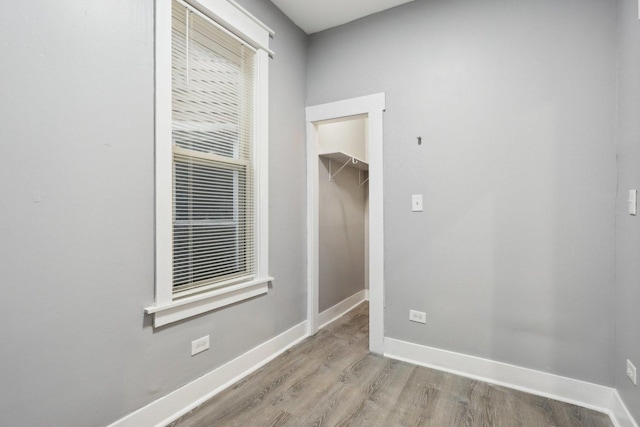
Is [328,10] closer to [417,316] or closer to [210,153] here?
[210,153]

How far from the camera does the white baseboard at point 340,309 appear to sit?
314 centimetres

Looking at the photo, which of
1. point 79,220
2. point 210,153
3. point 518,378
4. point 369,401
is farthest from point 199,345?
point 518,378

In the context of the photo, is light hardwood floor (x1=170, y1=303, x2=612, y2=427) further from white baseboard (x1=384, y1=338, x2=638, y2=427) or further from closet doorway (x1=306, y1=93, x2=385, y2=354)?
closet doorway (x1=306, y1=93, x2=385, y2=354)

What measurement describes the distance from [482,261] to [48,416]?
2.50m

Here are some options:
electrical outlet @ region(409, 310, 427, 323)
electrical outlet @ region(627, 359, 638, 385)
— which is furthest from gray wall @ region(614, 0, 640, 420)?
electrical outlet @ region(409, 310, 427, 323)

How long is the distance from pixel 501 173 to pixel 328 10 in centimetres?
188

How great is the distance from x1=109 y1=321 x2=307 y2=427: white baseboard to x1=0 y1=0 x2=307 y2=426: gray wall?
0.05m

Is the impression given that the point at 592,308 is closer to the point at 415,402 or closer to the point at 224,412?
the point at 415,402

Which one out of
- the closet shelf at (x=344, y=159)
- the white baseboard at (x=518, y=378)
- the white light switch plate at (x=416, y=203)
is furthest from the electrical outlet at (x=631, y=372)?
the closet shelf at (x=344, y=159)

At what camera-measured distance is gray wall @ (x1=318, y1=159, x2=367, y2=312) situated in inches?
123

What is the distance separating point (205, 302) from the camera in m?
1.90

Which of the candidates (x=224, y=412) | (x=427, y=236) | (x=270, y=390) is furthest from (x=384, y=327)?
(x=224, y=412)

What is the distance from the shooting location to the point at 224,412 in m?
1.77

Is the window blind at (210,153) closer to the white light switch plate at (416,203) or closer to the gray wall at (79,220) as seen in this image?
the gray wall at (79,220)
